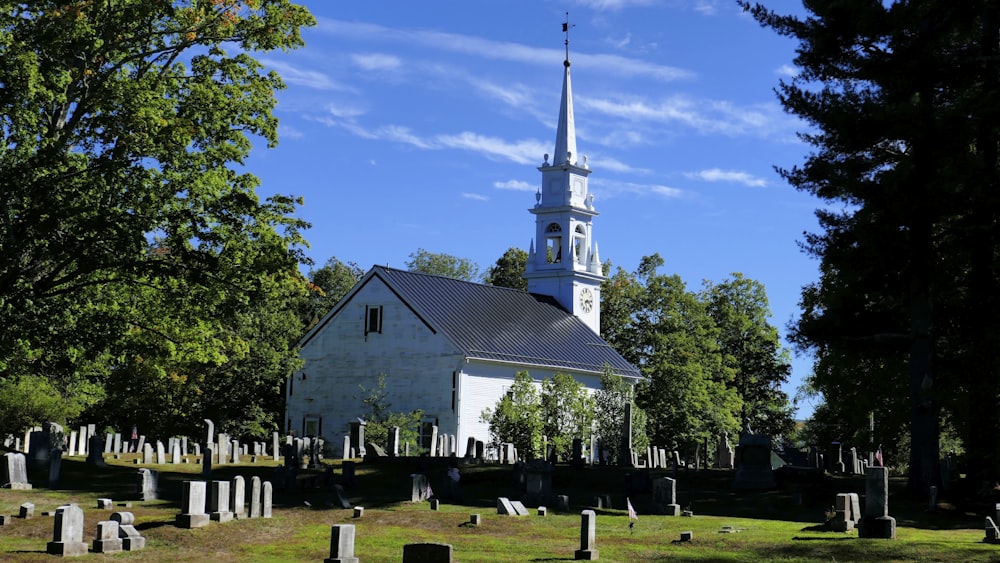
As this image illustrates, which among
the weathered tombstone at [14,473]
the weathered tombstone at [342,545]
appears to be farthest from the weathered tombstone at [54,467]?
the weathered tombstone at [342,545]

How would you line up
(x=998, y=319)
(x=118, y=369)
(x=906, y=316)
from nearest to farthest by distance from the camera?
(x=998, y=319), (x=906, y=316), (x=118, y=369)

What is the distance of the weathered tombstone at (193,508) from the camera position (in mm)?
21875

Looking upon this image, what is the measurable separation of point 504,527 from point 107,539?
7966 millimetres

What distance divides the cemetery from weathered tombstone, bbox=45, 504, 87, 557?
0.07ft

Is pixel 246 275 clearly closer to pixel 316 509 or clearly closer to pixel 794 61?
pixel 316 509

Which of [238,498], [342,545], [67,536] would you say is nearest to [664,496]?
[238,498]

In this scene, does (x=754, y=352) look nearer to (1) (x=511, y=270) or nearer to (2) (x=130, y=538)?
(1) (x=511, y=270)

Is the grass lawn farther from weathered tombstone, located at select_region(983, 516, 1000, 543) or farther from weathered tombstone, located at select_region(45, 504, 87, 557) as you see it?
weathered tombstone, located at select_region(983, 516, 1000, 543)

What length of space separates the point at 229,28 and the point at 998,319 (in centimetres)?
2097

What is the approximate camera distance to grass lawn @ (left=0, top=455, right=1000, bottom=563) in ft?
64.7

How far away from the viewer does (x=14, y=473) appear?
28.0 metres

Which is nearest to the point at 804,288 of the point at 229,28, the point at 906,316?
the point at 906,316

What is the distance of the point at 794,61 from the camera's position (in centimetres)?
3312

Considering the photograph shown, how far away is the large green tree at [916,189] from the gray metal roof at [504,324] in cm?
2515
